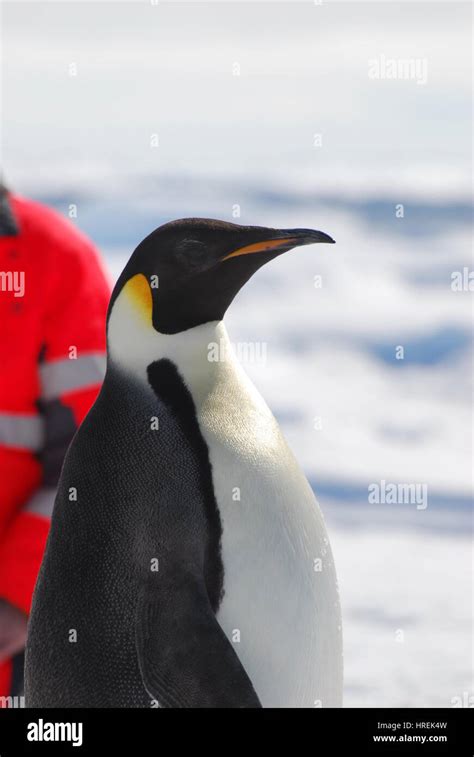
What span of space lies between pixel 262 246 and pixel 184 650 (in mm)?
374

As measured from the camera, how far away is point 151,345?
1.17 m

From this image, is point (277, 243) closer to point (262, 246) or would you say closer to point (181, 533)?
point (262, 246)

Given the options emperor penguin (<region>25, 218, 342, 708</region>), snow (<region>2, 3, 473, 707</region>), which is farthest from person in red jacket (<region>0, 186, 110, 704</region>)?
snow (<region>2, 3, 473, 707</region>)

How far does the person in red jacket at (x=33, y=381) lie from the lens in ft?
5.54

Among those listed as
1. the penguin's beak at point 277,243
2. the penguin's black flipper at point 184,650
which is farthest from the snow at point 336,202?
the penguin's beak at point 277,243

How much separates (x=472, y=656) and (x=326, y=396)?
316 centimetres

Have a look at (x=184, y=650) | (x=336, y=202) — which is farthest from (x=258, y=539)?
(x=336, y=202)

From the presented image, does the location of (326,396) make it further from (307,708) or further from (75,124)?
(75,124)

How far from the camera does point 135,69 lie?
983cm

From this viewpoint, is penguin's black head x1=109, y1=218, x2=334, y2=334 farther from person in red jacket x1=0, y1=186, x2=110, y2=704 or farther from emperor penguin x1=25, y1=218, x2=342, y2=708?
person in red jacket x1=0, y1=186, x2=110, y2=704

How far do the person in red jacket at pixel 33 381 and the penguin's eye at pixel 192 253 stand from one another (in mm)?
584

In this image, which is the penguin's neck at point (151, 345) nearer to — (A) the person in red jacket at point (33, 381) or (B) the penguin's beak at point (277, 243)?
(B) the penguin's beak at point (277, 243)

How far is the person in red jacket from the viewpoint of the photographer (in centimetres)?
169

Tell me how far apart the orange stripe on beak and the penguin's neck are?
8cm
